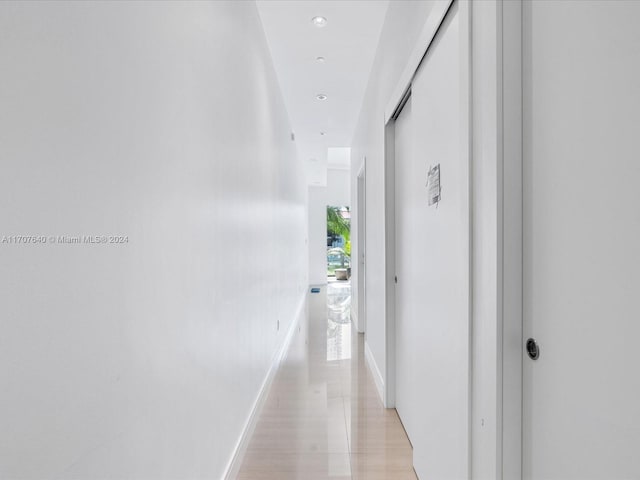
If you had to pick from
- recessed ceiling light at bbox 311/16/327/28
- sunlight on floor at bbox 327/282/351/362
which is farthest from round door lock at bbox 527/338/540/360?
sunlight on floor at bbox 327/282/351/362

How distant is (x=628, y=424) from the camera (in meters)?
0.65

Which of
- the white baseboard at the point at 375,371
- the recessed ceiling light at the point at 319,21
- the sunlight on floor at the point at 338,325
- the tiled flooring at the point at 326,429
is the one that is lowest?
the sunlight on floor at the point at 338,325

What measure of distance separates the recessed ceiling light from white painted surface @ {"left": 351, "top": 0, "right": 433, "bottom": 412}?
1.47 feet

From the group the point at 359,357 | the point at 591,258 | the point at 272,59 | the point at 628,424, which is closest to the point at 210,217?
the point at 591,258

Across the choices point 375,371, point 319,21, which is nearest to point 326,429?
point 375,371

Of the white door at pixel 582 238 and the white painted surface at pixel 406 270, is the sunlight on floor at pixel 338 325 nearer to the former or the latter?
the white painted surface at pixel 406 270

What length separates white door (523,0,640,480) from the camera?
65 cm

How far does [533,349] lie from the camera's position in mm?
916

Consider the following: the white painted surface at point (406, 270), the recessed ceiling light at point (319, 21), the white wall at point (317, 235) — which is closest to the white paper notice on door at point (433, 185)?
the white painted surface at point (406, 270)

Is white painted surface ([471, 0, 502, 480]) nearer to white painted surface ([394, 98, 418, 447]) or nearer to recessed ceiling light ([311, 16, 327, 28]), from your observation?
white painted surface ([394, 98, 418, 447])

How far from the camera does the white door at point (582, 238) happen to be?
647mm

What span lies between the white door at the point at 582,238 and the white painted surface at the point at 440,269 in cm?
28

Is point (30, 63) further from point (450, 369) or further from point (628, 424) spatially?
point (450, 369)

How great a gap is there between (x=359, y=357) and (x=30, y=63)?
364 cm
